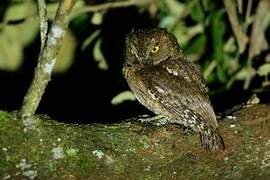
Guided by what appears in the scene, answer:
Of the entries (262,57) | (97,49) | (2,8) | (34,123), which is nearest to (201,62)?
(262,57)

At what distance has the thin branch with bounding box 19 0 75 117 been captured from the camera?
9.80 feet

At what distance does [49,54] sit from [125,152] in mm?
592

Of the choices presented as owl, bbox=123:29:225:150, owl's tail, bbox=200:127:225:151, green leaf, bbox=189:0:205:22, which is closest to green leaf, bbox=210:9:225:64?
green leaf, bbox=189:0:205:22

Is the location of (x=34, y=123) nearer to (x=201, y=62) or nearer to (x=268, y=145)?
(x=268, y=145)

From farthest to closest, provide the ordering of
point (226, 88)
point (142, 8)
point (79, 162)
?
point (142, 8) → point (226, 88) → point (79, 162)

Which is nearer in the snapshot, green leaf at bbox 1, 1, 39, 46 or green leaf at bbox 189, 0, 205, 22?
green leaf at bbox 189, 0, 205, 22

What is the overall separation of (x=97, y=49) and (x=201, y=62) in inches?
42.8

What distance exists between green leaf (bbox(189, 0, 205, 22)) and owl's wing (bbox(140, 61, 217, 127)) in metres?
1.72

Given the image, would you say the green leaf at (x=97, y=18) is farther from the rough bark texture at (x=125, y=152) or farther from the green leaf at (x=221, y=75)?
the rough bark texture at (x=125, y=152)

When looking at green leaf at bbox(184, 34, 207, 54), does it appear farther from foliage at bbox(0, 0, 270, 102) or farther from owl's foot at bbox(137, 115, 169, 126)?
owl's foot at bbox(137, 115, 169, 126)

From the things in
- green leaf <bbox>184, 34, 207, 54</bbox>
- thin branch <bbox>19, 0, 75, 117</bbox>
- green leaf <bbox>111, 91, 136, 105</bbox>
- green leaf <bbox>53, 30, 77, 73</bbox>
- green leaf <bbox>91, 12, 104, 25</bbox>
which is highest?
thin branch <bbox>19, 0, 75, 117</bbox>

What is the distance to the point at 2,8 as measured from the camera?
20.7 ft

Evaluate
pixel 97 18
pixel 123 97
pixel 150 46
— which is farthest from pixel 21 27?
pixel 150 46

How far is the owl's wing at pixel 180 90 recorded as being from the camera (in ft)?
12.4
